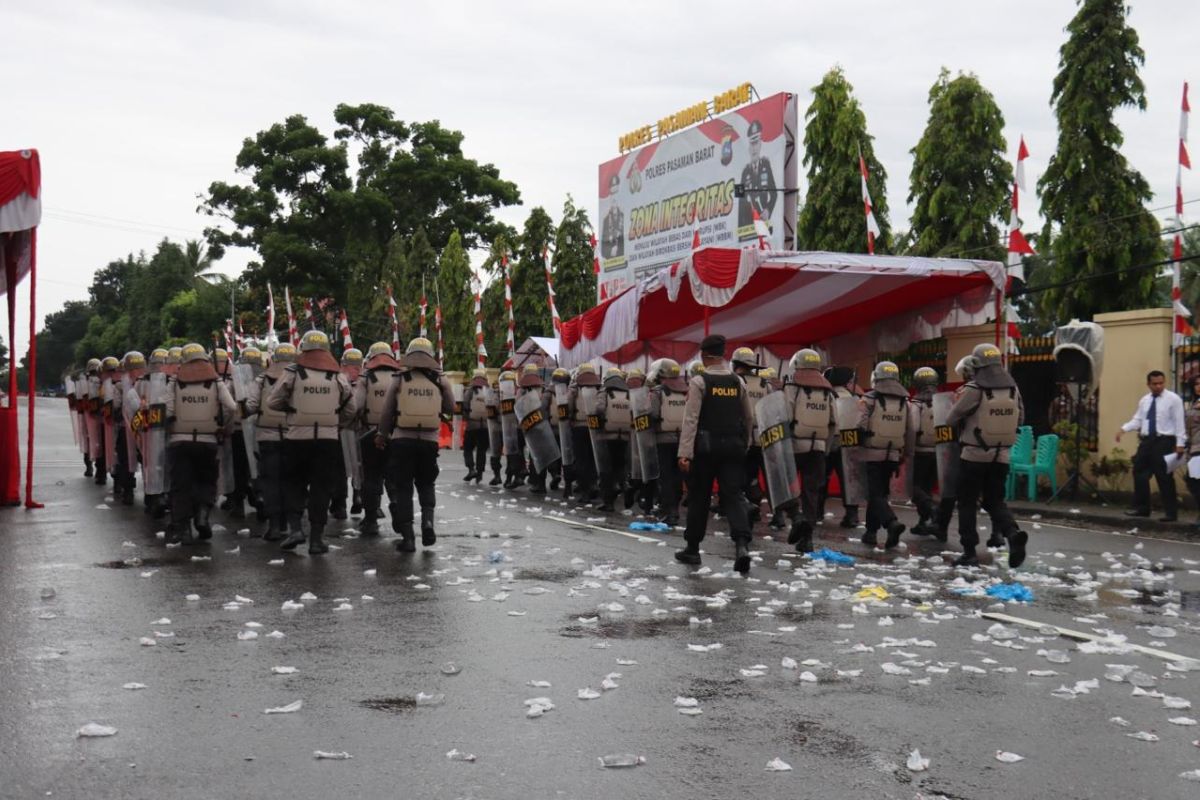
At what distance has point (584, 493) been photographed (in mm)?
17953

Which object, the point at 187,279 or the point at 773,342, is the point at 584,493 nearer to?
the point at 773,342

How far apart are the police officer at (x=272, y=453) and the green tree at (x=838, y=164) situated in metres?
21.1

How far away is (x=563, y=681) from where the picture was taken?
6148 mm

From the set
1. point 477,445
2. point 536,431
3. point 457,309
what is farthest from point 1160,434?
point 457,309

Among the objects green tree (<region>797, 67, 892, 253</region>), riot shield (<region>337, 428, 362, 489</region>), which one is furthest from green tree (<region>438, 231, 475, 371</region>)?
riot shield (<region>337, 428, 362, 489</region>)

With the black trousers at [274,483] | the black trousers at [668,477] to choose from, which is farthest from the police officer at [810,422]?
the black trousers at [274,483]

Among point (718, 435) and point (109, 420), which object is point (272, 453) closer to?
point (718, 435)

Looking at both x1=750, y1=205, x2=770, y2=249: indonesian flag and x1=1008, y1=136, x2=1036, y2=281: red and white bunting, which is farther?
x1=750, y1=205, x2=770, y2=249: indonesian flag

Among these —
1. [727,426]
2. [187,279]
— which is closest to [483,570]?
[727,426]

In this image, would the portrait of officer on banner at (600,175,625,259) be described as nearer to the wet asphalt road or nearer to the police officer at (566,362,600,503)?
the police officer at (566,362,600,503)

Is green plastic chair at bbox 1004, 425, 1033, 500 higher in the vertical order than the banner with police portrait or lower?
lower

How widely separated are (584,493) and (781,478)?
21.4 feet

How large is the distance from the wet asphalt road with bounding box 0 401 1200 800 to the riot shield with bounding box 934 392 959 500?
4.46 ft

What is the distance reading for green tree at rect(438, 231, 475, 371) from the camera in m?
47.0
